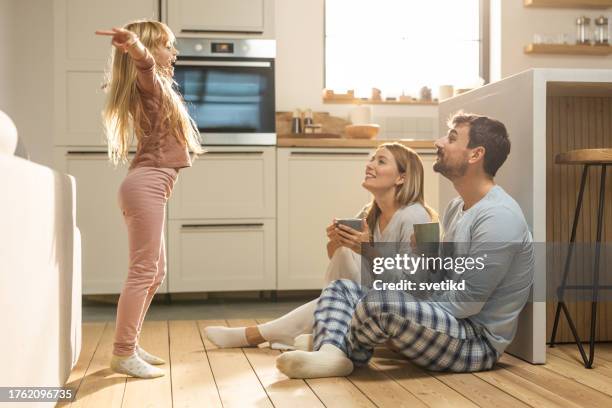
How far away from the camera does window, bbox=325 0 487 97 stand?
17.4 ft

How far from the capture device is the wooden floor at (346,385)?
2049 millimetres

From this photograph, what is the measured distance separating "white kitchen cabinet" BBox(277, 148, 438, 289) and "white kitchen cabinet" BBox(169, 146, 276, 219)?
8cm

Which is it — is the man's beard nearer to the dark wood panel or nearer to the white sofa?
the dark wood panel

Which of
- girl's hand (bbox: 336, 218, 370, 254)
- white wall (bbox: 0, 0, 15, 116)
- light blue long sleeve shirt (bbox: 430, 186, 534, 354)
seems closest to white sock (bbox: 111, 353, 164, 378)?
girl's hand (bbox: 336, 218, 370, 254)

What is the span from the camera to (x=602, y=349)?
2.84 meters

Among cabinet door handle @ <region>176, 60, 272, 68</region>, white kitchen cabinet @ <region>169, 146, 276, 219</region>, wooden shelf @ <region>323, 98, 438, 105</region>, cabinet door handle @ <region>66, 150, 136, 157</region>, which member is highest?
cabinet door handle @ <region>176, 60, 272, 68</region>

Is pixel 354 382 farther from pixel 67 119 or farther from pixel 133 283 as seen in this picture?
pixel 67 119

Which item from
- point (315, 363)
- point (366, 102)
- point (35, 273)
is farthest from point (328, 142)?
point (35, 273)

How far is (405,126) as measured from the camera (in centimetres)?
522

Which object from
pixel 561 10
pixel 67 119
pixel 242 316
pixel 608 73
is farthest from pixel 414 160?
pixel 561 10

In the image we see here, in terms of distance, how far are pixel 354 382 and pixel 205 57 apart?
8.52 ft

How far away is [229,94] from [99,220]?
3.32 feet

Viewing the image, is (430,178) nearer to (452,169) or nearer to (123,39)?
(452,169)

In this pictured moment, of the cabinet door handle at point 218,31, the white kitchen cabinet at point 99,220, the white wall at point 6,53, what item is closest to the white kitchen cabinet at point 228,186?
the white kitchen cabinet at point 99,220
